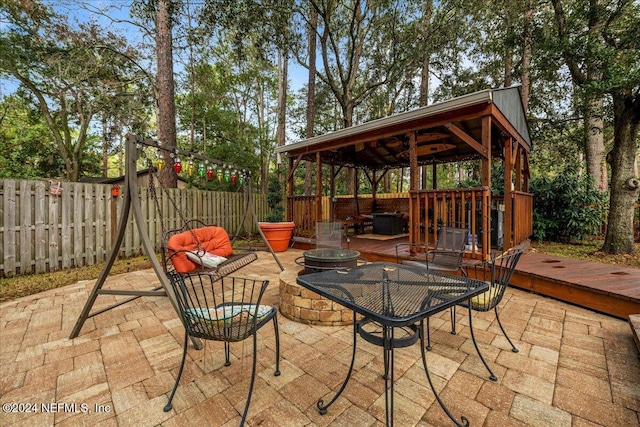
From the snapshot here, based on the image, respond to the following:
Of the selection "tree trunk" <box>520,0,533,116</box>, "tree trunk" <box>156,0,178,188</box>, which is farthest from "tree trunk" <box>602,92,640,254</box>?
"tree trunk" <box>156,0,178,188</box>

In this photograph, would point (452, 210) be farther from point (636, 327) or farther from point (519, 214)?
point (636, 327)

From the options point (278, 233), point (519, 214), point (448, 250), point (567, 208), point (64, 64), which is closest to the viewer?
point (448, 250)

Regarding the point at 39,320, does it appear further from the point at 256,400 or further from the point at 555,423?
the point at 555,423

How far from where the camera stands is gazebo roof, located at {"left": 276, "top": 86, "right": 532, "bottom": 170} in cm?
387

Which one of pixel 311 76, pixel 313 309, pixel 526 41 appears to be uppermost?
pixel 311 76

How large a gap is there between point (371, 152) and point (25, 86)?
524 inches

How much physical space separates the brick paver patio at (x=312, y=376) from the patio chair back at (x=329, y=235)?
1707mm

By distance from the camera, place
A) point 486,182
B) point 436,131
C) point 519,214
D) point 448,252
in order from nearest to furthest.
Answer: point 448,252, point 486,182, point 519,214, point 436,131

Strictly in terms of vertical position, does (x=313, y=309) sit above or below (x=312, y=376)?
above

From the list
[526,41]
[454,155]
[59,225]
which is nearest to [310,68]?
[454,155]

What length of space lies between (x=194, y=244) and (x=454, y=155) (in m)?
7.36

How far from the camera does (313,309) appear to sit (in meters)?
2.55

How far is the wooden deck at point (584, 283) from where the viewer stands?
8.70ft

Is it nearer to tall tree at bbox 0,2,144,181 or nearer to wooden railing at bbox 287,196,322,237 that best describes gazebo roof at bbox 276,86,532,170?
wooden railing at bbox 287,196,322,237
